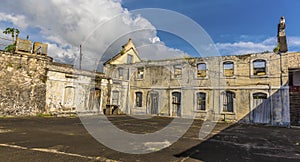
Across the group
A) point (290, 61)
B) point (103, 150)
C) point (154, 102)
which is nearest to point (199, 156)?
point (103, 150)

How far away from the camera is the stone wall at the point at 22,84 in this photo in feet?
41.0

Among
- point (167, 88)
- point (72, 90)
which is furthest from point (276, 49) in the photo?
point (72, 90)

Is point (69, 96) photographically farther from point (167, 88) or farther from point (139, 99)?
point (167, 88)

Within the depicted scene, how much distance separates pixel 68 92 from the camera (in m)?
15.3

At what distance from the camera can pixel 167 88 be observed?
18.6 m

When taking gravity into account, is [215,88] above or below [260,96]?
above

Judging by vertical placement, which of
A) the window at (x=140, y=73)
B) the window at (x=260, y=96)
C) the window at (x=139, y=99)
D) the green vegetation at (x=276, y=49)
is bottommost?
the window at (x=139, y=99)

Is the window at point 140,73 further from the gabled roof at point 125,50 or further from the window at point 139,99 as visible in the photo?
the gabled roof at point 125,50

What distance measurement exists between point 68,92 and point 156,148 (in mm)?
11456

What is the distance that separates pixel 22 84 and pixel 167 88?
37.5ft

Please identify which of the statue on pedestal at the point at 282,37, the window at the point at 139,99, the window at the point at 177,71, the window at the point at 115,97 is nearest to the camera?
the statue on pedestal at the point at 282,37

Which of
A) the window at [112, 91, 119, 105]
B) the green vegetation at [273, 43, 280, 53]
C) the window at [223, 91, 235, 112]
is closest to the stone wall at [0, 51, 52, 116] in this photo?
the window at [112, 91, 119, 105]

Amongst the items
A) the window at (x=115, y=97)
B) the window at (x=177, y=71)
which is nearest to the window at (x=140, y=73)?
the window at (x=115, y=97)

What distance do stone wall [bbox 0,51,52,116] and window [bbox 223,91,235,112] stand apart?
44.3ft
